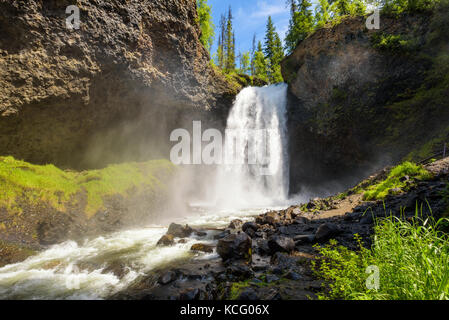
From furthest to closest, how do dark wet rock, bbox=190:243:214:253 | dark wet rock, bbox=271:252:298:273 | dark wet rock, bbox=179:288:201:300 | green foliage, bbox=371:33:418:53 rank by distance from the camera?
green foliage, bbox=371:33:418:53 → dark wet rock, bbox=190:243:214:253 → dark wet rock, bbox=271:252:298:273 → dark wet rock, bbox=179:288:201:300

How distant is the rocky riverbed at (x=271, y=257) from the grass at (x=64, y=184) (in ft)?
18.7

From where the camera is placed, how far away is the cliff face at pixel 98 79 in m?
8.61

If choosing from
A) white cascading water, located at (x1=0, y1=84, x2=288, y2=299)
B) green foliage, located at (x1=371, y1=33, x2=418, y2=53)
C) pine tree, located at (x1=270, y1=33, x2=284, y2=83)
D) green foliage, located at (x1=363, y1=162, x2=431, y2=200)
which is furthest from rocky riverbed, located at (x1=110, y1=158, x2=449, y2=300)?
pine tree, located at (x1=270, y1=33, x2=284, y2=83)

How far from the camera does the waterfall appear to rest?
19.5 m

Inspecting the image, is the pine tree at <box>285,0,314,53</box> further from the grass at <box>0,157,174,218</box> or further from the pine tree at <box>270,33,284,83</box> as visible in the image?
the grass at <box>0,157,174,218</box>

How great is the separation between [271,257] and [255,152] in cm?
1536

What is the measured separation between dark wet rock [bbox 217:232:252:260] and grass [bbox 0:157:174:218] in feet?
25.7

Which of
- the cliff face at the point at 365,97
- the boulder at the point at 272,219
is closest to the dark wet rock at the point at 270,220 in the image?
the boulder at the point at 272,219

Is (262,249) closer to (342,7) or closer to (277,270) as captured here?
(277,270)

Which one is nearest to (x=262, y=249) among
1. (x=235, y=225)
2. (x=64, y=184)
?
(x=235, y=225)

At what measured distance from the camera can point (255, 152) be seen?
65.9 ft

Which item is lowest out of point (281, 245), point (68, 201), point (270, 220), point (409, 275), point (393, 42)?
point (270, 220)

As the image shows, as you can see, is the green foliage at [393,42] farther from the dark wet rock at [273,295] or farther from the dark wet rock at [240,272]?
the dark wet rock at [273,295]
